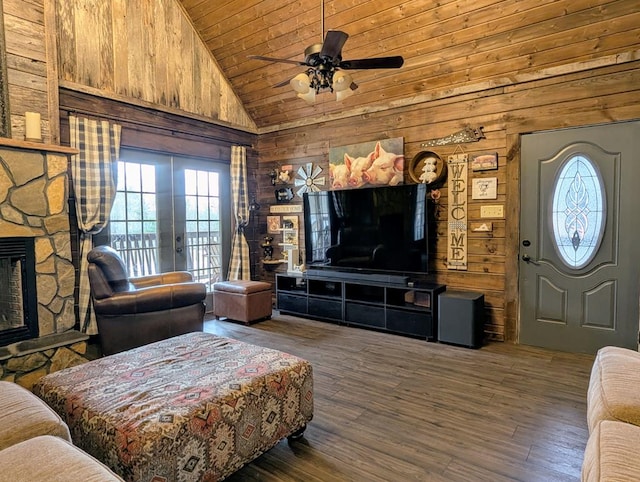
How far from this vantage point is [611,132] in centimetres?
331

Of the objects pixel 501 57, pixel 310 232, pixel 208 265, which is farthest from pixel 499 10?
pixel 208 265

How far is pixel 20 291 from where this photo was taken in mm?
3113

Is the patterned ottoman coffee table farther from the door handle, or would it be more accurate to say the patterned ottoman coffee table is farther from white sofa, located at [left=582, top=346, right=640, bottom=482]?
the door handle

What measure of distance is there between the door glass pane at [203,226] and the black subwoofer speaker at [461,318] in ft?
10.3

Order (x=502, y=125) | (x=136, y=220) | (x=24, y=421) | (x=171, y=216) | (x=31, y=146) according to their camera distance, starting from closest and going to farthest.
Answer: (x=24, y=421)
(x=31, y=146)
(x=502, y=125)
(x=136, y=220)
(x=171, y=216)

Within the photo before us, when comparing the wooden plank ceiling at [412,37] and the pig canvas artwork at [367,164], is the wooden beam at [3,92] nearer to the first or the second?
the wooden plank ceiling at [412,37]

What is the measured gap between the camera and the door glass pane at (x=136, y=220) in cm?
425

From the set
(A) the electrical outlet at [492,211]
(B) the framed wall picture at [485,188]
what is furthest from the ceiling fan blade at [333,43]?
(A) the electrical outlet at [492,211]

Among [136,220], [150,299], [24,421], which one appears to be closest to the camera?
[24,421]

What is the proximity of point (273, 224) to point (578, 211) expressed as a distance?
151 inches

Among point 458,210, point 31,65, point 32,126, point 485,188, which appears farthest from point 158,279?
point 485,188

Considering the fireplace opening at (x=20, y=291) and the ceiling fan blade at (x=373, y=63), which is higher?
the ceiling fan blade at (x=373, y=63)

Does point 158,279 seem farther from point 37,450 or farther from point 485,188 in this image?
point 485,188

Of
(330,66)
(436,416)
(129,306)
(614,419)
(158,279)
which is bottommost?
(436,416)
